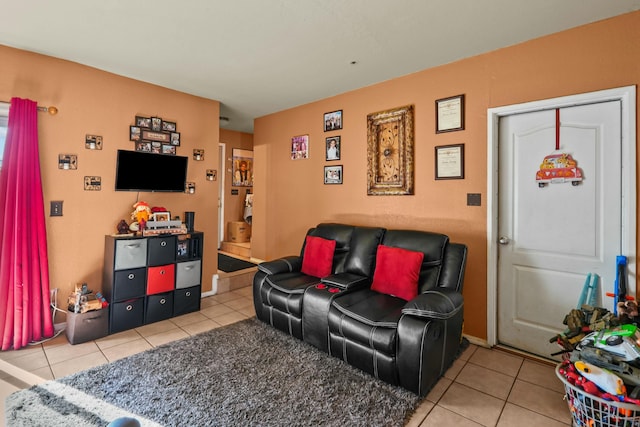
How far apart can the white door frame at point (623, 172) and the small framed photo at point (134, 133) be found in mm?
3478

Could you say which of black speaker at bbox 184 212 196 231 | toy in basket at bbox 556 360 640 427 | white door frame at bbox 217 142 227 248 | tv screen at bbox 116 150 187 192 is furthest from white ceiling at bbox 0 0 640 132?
white door frame at bbox 217 142 227 248

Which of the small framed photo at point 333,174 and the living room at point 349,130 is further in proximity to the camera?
the small framed photo at point 333,174

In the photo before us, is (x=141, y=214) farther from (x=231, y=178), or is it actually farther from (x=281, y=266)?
(x=231, y=178)

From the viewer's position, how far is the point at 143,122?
3.39 m

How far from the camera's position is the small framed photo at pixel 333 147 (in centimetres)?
379

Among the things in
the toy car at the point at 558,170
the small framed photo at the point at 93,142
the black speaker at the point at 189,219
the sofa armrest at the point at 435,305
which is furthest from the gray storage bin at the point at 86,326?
the toy car at the point at 558,170

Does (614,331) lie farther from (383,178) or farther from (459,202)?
(383,178)

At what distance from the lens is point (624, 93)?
211cm

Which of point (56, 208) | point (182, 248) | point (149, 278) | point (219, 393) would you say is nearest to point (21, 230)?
point (56, 208)

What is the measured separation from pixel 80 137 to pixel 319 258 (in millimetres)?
2592

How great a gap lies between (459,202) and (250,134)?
4.60m

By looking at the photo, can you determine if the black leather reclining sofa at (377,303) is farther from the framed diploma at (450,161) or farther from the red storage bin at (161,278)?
the red storage bin at (161,278)

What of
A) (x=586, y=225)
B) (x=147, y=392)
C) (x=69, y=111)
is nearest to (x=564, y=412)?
(x=586, y=225)

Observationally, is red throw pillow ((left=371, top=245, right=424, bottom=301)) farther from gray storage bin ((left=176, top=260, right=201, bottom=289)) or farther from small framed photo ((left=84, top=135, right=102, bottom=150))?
small framed photo ((left=84, top=135, right=102, bottom=150))
